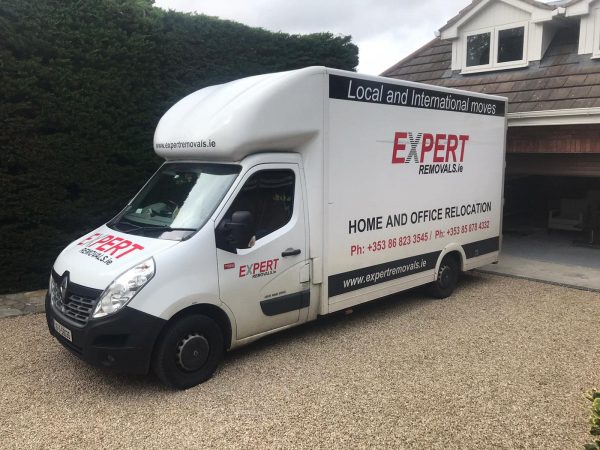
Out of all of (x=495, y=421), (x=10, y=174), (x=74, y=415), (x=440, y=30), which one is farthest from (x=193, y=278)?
(x=440, y=30)

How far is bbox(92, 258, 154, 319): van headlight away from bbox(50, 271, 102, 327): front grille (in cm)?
7

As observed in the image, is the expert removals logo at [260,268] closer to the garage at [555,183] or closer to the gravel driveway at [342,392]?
the gravel driveway at [342,392]

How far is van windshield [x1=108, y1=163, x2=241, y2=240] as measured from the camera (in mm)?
4672

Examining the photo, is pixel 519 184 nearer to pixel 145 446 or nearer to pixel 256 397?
pixel 256 397

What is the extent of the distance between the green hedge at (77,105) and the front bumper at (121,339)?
3567mm

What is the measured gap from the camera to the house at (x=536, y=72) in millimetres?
9039

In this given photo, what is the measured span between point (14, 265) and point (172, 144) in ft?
11.6

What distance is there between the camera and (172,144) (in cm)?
537

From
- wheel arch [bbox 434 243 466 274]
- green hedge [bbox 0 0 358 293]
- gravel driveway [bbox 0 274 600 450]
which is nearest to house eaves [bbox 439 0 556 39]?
wheel arch [bbox 434 243 466 274]

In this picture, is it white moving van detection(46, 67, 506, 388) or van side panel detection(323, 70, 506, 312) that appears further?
van side panel detection(323, 70, 506, 312)

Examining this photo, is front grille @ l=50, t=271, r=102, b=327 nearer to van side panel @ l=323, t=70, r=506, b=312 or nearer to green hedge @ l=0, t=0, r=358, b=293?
van side panel @ l=323, t=70, r=506, b=312

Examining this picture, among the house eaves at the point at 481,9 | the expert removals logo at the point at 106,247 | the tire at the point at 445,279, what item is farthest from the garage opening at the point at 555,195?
the expert removals logo at the point at 106,247

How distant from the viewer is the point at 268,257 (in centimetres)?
492

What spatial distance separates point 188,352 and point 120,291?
0.83m
